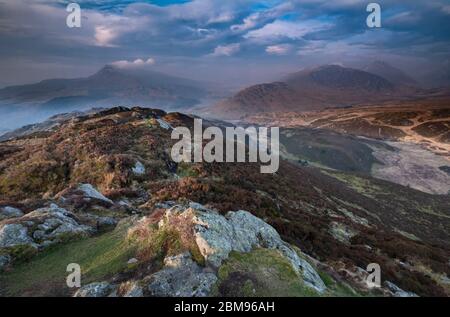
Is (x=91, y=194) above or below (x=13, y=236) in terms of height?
above

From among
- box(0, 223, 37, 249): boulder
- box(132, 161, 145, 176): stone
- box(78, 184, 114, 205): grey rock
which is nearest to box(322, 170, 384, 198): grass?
box(132, 161, 145, 176): stone

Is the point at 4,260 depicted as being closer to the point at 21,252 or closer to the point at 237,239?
the point at 21,252

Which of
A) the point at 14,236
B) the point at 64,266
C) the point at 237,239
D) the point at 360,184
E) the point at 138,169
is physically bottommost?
the point at 360,184

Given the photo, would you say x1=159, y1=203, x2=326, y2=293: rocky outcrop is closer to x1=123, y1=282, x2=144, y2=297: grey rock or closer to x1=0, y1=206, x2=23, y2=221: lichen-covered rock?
x1=123, y1=282, x2=144, y2=297: grey rock

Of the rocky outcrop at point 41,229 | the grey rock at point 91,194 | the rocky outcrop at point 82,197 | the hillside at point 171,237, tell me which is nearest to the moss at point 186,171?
the hillside at point 171,237

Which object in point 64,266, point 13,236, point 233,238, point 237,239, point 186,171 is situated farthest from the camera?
point 186,171

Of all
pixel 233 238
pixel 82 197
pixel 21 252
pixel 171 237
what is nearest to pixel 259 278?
pixel 233 238
